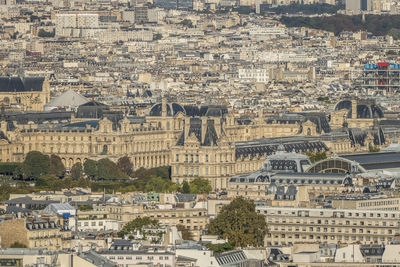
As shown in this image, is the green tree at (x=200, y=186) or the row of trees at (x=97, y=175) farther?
the row of trees at (x=97, y=175)

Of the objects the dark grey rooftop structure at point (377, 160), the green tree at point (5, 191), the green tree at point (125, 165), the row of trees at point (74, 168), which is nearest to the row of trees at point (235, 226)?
the green tree at point (5, 191)

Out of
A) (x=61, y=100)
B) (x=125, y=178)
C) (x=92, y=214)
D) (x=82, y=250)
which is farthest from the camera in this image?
(x=61, y=100)

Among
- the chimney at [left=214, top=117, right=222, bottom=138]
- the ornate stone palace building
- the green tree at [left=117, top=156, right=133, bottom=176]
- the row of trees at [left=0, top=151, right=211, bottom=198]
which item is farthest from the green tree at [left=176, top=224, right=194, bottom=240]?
the green tree at [left=117, top=156, right=133, bottom=176]

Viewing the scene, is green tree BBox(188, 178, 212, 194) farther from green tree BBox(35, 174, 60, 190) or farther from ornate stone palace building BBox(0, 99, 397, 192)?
ornate stone palace building BBox(0, 99, 397, 192)

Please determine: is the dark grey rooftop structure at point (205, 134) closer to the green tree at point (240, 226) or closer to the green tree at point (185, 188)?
the green tree at point (185, 188)

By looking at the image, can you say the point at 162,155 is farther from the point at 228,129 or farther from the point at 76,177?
the point at 76,177

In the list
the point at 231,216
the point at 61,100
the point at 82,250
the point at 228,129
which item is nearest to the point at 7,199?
the point at 231,216

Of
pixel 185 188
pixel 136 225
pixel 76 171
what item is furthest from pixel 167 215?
pixel 76 171
